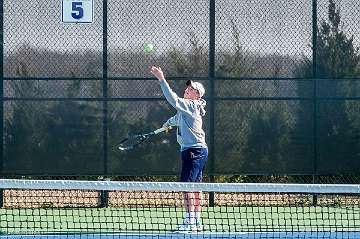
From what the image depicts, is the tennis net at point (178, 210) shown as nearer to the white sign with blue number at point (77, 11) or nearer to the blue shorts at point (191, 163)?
the blue shorts at point (191, 163)

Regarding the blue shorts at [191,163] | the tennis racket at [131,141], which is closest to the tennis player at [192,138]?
the blue shorts at [191,163]

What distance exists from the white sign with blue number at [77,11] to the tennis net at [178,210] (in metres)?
1.82

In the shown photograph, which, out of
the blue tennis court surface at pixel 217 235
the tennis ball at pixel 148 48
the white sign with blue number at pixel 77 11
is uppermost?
the white sign with blue number at pixel 77 11

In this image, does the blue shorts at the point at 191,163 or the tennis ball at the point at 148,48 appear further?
the tennis ball at the point at 148,48

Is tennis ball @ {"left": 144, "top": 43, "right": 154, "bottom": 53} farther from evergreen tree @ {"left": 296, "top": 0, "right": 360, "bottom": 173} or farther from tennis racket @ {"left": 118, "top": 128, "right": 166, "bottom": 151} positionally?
evergreen tree @ {"left": 296, "top": 0, "right": 360, "bottom": 173}

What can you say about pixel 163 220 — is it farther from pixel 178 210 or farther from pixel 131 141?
pixel 131 141

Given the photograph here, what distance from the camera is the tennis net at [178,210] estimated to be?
6379 millimetres

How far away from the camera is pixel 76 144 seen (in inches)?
400

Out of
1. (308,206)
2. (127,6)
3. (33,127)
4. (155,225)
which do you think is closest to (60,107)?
(33,127)

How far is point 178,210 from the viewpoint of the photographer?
9891mm

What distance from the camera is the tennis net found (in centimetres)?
638

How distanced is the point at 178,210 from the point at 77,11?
2337 mm

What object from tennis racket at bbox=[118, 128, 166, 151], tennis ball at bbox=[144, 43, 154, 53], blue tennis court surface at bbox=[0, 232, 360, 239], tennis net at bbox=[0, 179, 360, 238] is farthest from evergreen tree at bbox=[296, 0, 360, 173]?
blue tennis court surface at bbox=[0, 232, 360, 239]

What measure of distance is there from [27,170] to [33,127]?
0.47 meters
